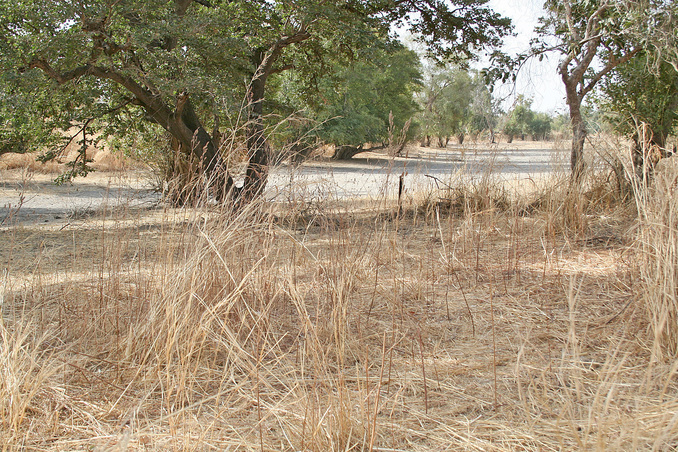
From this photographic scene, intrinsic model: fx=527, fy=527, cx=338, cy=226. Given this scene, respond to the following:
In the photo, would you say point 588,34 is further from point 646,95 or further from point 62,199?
point 62,199

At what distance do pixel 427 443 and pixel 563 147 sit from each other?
5.49 meters

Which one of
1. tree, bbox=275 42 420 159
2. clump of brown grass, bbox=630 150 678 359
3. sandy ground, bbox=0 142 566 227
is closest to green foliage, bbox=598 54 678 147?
sandy ground, bbox=0 142 566 227

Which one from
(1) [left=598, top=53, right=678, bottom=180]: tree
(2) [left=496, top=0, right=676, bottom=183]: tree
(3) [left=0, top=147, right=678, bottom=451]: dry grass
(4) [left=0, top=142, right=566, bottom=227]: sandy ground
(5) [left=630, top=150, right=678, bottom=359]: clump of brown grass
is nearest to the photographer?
(3) [left=0, top=147, right=678, bottom=451]: dry grass

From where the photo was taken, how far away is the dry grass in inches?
75.7

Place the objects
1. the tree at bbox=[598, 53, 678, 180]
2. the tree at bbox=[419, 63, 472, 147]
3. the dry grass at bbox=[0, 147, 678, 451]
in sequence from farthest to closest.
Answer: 1. the tree at bbox=[419, 63, 472, 147]
2. the tree at bbox=[598, 53, 678, 180]
3. the dry grass at bbox=[0, 147, 678, 451]

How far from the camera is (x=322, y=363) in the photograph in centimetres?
226

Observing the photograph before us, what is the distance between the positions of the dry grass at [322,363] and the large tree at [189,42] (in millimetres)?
2051

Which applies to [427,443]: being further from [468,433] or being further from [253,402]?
[253,402]

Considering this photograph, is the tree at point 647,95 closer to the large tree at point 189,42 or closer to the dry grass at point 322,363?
the large tree at point 189,42

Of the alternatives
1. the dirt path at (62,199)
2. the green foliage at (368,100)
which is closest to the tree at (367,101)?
the green foliage at (368,100)

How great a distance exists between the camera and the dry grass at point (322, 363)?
192 centimetres

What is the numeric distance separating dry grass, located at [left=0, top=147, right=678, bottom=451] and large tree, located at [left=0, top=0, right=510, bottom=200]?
2051 mm

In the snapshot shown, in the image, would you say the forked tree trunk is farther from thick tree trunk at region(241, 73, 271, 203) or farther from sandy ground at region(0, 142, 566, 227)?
thick tree trunk at region(241, 73, 271, 203)

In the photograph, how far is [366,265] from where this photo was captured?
4379mm
